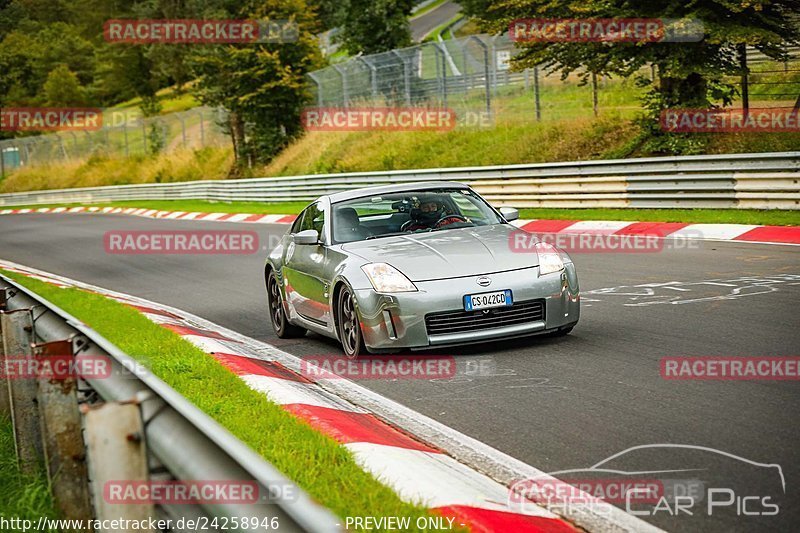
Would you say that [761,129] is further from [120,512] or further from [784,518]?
[120,512]

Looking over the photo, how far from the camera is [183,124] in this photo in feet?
160

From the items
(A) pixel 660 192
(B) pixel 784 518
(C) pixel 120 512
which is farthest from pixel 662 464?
(A) pixel 660 192

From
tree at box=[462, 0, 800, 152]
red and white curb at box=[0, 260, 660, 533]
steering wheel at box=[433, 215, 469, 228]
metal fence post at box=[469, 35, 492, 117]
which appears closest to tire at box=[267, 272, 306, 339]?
red and white curb at box=[0, 260, 660, 533]

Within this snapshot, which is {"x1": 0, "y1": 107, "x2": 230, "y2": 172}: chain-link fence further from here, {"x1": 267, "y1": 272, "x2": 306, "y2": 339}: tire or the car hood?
the car hood

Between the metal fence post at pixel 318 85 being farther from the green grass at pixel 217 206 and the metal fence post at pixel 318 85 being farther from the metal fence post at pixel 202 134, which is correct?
the metal fence post at pixel 202 134

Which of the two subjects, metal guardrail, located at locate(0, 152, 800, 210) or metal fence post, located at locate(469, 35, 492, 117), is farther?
metal fence post, located at locate(469, 35, 492, 117)

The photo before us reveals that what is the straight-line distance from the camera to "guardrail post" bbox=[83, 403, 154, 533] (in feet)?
9.88

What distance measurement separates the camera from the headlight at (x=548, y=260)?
8.28 metres

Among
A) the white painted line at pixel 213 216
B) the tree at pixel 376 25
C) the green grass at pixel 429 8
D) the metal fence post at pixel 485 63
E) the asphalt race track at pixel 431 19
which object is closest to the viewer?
the metal fence post at pixel 485 63

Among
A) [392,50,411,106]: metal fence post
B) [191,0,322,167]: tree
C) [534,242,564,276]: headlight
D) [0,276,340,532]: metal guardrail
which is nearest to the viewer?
[0,276,340,532]: metal guardrail

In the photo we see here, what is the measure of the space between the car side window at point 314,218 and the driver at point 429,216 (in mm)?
791

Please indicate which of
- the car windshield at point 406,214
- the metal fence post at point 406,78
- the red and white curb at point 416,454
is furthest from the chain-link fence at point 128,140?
the red and white curb at point 416,454

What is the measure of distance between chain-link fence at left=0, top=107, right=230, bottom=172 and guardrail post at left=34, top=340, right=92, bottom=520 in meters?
41.3

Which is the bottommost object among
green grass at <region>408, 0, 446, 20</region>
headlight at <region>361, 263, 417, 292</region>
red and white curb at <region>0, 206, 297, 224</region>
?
red and white curb at <region>0, 206, 297, 224</region>
